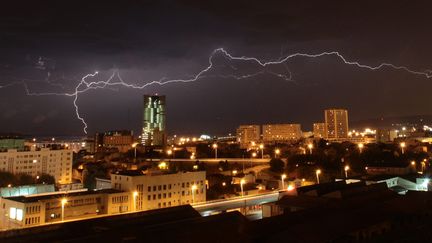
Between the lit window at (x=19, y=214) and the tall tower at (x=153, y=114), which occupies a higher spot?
the tall tower at (x=153, y=114)

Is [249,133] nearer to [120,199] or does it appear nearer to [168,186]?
[168,186]

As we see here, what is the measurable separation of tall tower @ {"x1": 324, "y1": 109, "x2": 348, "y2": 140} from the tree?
45594 mm

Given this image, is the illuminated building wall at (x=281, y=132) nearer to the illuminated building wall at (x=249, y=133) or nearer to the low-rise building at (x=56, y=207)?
the illuminated building wall at (x=249, y=133)

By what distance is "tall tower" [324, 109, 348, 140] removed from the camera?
72938 millimetres

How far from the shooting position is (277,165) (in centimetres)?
3000

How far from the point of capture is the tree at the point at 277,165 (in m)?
29.7

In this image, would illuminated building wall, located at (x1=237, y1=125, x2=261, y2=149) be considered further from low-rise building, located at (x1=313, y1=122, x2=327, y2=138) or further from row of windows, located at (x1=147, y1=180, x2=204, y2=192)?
row of windows, located at (x1=147, y1=180, x2=204, y2=192)

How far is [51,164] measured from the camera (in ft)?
105

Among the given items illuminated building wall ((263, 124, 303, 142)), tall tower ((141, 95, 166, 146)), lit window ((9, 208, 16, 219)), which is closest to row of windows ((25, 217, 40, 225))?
lit window ((9, 208, 16, 219))

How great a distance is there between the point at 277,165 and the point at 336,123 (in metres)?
47.0

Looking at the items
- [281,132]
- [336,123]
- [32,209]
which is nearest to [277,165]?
[32,209]

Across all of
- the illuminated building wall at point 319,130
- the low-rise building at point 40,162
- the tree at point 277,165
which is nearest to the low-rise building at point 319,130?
the illuminated building wall at point 319,130

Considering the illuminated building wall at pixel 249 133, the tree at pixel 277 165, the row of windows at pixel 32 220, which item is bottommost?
the row of windows at pixel 32 220

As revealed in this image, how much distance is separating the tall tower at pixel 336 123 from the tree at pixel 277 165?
150 ft
